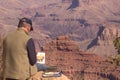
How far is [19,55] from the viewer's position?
10727 millimetres

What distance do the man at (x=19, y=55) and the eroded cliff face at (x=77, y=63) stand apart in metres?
111

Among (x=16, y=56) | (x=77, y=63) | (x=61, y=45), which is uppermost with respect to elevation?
(x=61, y=45)

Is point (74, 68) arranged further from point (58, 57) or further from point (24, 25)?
point (24, 25)

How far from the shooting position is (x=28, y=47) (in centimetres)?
1077

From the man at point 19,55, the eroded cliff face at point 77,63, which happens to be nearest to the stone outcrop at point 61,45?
the eroded cliff face at point 77,63

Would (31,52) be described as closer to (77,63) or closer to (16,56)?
(16,56)

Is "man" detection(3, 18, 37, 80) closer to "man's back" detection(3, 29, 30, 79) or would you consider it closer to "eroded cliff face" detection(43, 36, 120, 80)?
"man's back" detection(3, 29, 30, 79)

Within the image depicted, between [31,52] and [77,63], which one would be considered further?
[77,63]

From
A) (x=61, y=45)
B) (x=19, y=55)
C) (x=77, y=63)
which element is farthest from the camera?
(x=61, y=45)

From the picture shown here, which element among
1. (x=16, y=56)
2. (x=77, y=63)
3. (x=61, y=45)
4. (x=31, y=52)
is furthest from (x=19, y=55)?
(x=61, y=45)

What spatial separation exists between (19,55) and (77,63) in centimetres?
13323

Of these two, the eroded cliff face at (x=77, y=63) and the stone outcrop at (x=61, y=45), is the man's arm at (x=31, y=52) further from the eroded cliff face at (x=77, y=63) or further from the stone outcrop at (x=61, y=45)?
the stone outcrop at (x=61, y=45)

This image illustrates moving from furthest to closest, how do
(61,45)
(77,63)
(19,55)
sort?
(61,45)
(77,63)
(19,55)

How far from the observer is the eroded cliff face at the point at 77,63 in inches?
5054
